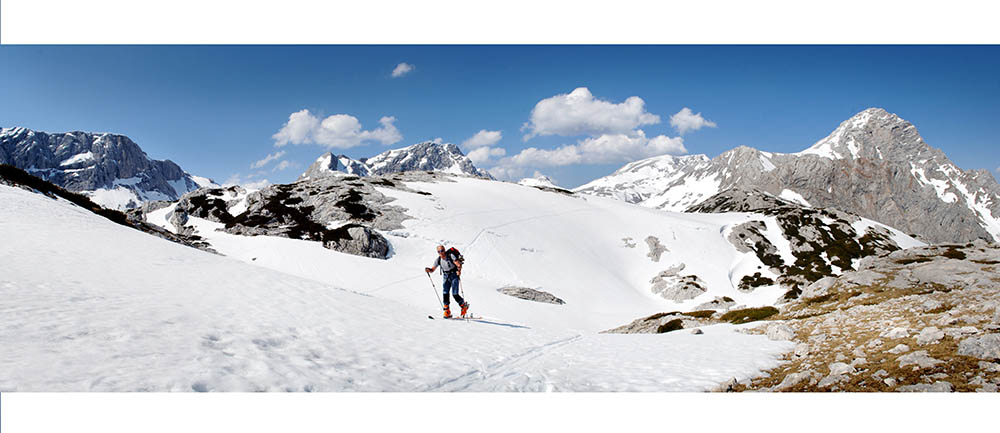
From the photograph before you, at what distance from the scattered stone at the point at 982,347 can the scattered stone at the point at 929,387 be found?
2290 millimetres

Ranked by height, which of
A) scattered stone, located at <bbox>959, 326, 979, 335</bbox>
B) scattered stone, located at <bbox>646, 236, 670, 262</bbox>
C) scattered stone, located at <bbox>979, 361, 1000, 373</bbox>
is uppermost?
scattered stone, located at <bbox>646, 236, 670, 262</bbox>

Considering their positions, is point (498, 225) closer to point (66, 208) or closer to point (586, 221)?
point (586, 221)

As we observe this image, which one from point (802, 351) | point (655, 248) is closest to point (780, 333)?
point (802, 351)

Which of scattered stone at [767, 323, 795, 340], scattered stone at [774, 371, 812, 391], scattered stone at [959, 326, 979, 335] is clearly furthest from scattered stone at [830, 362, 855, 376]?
scattered stone at [767, 323, 795, 340]

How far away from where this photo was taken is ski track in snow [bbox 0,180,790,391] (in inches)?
298

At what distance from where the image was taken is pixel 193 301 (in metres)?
12.5

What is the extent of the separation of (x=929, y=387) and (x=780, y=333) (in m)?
10.2

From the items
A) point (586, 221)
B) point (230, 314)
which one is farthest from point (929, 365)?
point (586, 221)

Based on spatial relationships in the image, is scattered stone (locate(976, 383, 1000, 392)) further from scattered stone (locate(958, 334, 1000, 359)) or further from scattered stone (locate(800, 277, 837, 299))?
scattered stone (locate(800, 277, 837, 299))

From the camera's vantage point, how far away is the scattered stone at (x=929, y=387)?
7281mm

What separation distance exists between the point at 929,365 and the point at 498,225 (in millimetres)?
76279

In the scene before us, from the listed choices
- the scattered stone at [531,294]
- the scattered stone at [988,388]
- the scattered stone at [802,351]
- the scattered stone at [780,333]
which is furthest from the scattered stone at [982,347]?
the scattered stone at [531,294]

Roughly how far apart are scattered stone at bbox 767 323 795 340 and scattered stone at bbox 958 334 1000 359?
25.5 ft

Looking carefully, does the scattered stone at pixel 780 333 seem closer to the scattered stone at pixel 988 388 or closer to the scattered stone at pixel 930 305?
the scattered stone at pixel 930 305
